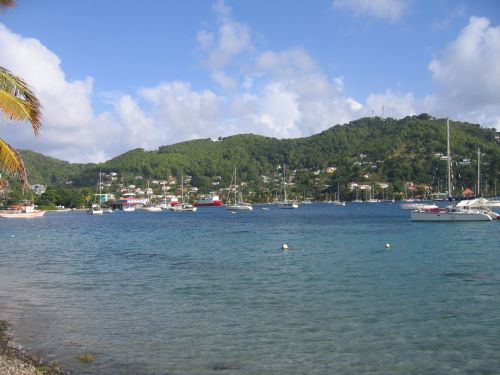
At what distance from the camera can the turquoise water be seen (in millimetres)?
Result: 12961

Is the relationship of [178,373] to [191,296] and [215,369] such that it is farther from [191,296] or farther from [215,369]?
[191,296]

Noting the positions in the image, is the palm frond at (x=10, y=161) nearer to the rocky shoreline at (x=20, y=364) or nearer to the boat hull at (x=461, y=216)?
the rocky shoreline at (x=20, y=364)

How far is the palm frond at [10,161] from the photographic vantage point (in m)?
11.3

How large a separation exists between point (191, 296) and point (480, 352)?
1138 centimetres

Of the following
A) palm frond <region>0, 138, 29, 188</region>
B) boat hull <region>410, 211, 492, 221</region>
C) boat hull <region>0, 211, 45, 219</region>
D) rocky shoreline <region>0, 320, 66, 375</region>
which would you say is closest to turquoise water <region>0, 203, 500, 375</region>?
rocky shoreline <region>0, 320, 66, 375</region>

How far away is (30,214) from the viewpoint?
412ft

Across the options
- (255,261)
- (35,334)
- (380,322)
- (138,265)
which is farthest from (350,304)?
(138,265)

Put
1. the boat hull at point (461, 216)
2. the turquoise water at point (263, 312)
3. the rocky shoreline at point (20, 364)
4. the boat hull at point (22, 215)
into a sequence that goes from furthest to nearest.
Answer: the boat hull at point (22, 215) → the boat hull at point (461, 216) → the turquoise water at point (263, 312) → the rocky shoreline at point (20, 364)

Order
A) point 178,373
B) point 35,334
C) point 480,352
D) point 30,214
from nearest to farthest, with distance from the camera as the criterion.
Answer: point 178,373, point 480,352, point 35,334, point 30,214

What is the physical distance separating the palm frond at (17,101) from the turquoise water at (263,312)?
5.87 m

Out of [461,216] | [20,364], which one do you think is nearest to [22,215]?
[461,216]

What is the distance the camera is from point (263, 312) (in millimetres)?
18125

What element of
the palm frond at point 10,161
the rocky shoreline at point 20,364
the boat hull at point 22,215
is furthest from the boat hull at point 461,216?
the boat hull at point 22,215

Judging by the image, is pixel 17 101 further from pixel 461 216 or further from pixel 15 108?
pixel 461 216
